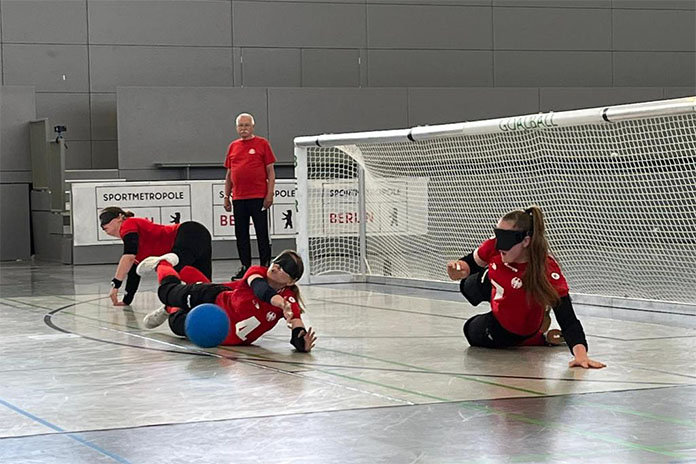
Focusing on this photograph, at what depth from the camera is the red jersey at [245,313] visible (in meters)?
7.67

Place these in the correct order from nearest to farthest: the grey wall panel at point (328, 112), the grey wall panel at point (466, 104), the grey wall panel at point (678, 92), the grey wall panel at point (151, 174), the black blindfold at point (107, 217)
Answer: the black blindfold at point (107, 217) < the grey wall panel at point (151, 174) < the grey wall panel at point (328, 112) < the grey wall panel at point (466, 104) < the grey wall panel at point (678, 92)

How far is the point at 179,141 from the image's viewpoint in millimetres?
21016

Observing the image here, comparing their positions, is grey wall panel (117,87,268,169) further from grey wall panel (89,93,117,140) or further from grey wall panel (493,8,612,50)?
grey wall panel (493,8,612,50)

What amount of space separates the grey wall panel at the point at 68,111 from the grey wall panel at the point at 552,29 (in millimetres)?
8681

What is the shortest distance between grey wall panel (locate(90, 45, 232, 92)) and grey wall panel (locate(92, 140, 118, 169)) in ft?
3.27

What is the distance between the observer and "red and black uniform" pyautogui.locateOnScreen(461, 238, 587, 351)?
679cm

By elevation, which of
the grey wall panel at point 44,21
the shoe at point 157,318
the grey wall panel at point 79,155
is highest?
the grey wall panel at point 44,21

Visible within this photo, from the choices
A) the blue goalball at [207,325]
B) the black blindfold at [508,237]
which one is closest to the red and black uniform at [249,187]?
the blue goalball at [207,325]

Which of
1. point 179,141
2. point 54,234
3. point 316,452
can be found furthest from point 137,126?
point 316,452

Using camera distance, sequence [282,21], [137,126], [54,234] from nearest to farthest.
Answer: [54,234] → [137,126] → [282,21]

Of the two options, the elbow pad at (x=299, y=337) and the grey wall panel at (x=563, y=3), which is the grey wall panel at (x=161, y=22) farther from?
the elbow pad at (x=299, y=337)

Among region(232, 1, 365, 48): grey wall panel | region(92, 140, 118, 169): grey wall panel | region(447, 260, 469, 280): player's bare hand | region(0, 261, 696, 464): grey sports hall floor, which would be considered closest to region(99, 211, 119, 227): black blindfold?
region(0, 261, 696, 464): grey sports hall floor

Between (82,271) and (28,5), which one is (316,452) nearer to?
(82,271)

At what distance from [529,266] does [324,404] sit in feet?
6.24
